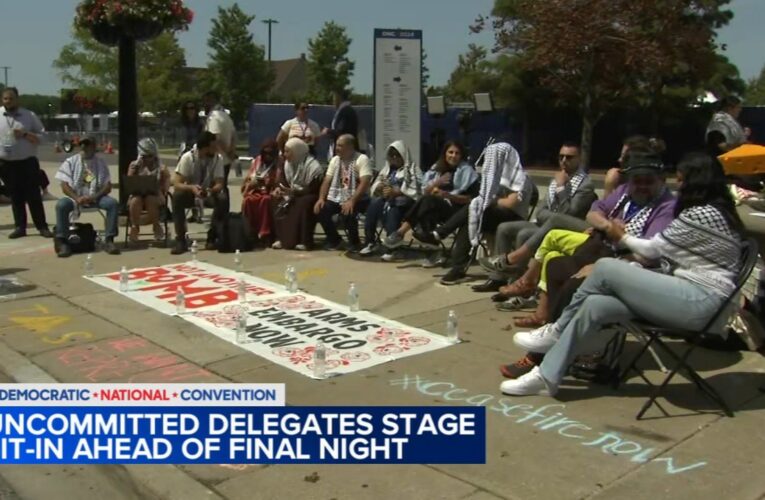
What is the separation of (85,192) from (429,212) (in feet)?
14.3

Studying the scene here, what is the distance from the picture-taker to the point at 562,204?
258 inches

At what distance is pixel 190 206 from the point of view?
30.7ft

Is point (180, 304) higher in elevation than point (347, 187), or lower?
lower

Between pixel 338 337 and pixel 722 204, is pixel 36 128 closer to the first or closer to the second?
pixel 338 337

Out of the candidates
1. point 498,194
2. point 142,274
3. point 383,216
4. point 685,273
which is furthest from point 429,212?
point 685,273

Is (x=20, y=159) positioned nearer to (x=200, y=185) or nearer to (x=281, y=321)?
(x=200, y=185)

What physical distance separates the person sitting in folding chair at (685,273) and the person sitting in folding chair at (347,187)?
4769mm

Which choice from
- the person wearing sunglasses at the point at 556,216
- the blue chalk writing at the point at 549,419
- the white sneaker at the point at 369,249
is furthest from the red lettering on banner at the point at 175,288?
the blue chalk writing at the point at 549,419

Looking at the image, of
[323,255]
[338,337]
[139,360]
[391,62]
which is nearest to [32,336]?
[139,360]

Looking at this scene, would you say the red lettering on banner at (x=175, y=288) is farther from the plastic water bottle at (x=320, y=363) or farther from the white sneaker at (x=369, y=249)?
the plastic water bottle at (x=320, y=363)

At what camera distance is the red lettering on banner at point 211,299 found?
22.5 feet

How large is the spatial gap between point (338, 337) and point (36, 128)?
21.9ft

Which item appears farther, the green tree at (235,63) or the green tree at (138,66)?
the green tree at (235,63)

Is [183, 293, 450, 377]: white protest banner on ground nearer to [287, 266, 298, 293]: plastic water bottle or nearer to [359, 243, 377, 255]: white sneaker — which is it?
[287, 266, 298, 293]: plastic water bottle
